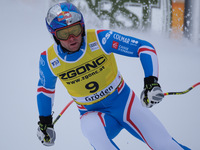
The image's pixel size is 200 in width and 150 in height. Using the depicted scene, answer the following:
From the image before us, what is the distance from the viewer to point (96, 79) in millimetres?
2795

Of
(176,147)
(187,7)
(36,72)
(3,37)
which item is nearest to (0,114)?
(36,72)

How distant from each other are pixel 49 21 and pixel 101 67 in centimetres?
62

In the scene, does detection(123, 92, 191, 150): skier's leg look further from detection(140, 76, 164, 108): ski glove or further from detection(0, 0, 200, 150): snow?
detection(0, 0, 200, 150): snow

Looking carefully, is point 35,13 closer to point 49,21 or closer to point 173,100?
point 173,100

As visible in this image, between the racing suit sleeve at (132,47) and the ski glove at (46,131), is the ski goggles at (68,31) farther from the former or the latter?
the ski glove at (46,131)

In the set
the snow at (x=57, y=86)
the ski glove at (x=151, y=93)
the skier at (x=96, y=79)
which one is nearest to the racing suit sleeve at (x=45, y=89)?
the skier at (x=96, y=79)

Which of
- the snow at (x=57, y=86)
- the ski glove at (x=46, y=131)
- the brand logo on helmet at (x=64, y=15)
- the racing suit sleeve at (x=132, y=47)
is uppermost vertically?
the brand logo on helmet at (x=64, y=15)

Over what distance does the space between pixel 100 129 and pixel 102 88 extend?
0.41 metres

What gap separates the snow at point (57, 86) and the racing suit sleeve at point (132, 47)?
2.02 meters

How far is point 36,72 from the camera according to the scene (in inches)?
233

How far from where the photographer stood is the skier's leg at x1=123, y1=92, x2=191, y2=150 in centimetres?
265

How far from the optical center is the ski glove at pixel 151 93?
7.51 ft

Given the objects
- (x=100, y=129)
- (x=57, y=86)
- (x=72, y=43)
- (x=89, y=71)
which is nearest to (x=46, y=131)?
(x=100, y=129)

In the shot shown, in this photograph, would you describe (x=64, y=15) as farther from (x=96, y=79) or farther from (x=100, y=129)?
(x=100, y=129)
